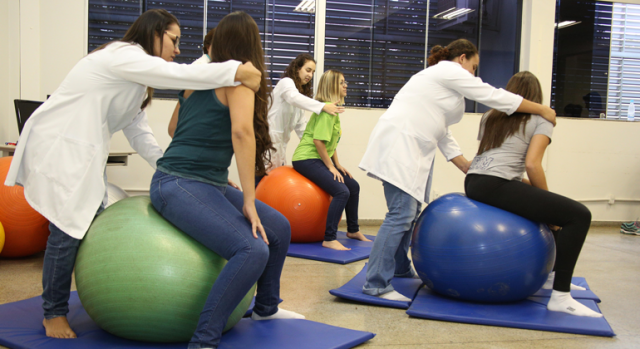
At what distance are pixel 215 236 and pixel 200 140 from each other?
0.37 metres

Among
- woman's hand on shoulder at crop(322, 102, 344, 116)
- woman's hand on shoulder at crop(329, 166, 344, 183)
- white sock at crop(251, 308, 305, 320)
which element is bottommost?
white sock at crop(251, 308, 305, 320)

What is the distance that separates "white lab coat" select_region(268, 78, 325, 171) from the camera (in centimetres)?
424

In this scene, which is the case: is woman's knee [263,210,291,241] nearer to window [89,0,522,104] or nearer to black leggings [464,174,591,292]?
black leggings [464,174,591,292]

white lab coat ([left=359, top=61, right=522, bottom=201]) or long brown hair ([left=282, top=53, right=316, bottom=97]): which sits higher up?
long brown hair ([left=282, top=53, right=316, bottom=97])

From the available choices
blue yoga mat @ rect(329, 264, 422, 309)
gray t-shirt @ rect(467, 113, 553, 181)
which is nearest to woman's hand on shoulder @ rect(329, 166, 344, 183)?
blue yoga mat @ rect(329, 264, 422, 309)

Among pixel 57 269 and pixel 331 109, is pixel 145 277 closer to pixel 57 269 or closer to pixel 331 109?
pixel 57 269

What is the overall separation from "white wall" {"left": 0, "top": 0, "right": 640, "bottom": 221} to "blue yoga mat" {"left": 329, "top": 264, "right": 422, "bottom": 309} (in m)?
2.69

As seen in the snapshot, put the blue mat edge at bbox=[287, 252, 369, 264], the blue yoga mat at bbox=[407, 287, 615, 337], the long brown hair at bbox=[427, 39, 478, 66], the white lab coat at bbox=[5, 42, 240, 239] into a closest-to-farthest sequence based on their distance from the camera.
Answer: the white lab coat at bbox=[5, 42, 240, 239] < the blue yoga mat at bbox=[407, 287, 615, 337] < the long brown hair at bbox=[427, 39, 478, 66] < the blue mat edge at bbox=[287, 252, 369, 264]

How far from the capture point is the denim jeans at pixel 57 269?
1931mm

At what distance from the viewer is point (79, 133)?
1.90 metres

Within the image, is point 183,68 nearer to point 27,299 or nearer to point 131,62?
point 131,62

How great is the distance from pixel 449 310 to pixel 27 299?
6.92 ft

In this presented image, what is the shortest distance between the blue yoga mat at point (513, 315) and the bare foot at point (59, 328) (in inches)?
60.0

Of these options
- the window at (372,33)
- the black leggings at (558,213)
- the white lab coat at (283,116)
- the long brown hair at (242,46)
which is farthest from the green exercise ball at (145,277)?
the window at (372,33)
